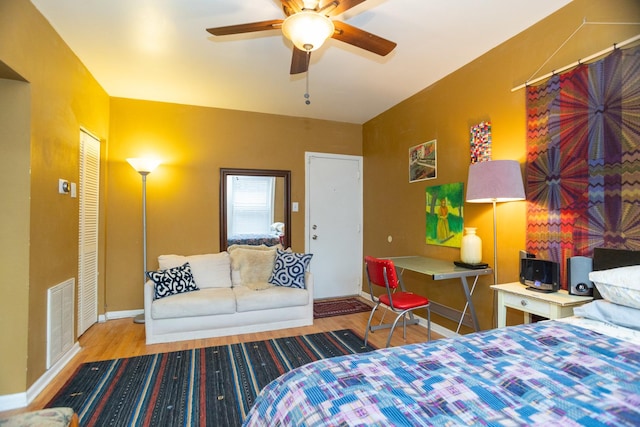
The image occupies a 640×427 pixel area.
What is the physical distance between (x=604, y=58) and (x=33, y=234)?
383 cm

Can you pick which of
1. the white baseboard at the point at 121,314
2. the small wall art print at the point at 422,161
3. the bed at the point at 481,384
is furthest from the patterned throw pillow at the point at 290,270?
the bed at the point at 481,384

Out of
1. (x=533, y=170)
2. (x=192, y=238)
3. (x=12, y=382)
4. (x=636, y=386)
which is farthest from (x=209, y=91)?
(x=636, y=386)

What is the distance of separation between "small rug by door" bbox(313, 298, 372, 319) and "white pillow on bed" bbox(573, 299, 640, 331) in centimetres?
267

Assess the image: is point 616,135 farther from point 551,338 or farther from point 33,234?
point 33,234

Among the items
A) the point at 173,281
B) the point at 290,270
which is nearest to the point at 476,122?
the point at 290,270

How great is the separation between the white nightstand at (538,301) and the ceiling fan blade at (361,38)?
1758 millimetres

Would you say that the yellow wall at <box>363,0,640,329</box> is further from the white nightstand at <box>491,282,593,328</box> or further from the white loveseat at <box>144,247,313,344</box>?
the white loveseat at <box>144,247,313,344</box>

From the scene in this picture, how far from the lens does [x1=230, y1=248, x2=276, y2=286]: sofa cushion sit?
11.6 feet

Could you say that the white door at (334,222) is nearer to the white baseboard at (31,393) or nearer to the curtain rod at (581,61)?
the curtain rod at (581,61)

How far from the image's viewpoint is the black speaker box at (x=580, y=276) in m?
1.84

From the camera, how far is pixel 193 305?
3.01 m

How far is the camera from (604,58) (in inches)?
73.7

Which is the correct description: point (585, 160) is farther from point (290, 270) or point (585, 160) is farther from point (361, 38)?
point (290, 270)

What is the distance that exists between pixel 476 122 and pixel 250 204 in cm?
286
